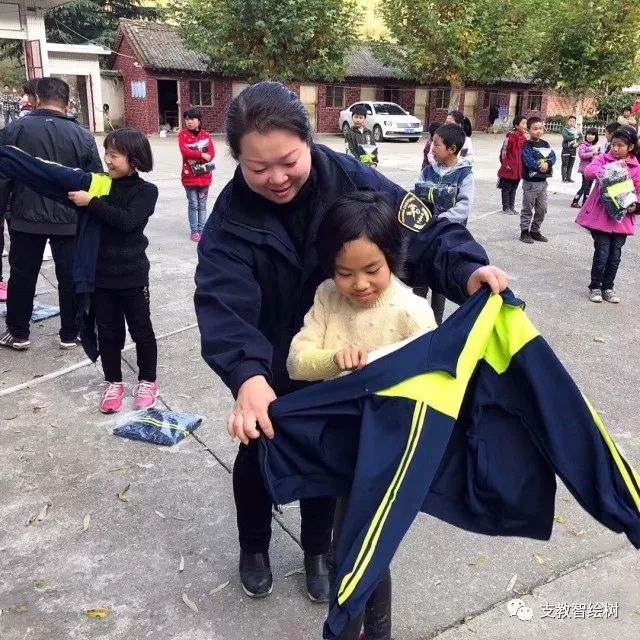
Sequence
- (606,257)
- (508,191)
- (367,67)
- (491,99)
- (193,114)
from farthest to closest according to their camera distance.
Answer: (491,99), (367,67), (508,191), (193,114), (606,257)

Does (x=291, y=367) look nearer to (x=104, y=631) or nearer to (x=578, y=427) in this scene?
(x=578, y=427)

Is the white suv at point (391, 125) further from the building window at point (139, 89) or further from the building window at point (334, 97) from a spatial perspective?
the building window at point (139, 89)

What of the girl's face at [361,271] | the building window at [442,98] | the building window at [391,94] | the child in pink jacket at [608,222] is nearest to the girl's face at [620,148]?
the child in pink jacket at [608,222]

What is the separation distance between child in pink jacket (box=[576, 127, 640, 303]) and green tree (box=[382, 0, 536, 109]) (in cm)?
2355

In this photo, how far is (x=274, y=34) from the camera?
24.9 meters

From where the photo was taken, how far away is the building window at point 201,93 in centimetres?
2903

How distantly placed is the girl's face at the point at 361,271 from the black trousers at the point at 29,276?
126 inches

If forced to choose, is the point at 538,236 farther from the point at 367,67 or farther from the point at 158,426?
the point at 367,67

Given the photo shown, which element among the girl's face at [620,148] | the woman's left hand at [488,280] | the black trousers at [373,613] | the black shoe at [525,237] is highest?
the girl's face at [620,148]

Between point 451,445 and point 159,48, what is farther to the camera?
point 159,48

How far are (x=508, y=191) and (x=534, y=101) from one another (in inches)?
1199

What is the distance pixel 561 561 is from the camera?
258 centimetres

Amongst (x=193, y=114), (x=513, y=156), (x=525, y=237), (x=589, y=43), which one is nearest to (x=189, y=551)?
(x=193, y=114)

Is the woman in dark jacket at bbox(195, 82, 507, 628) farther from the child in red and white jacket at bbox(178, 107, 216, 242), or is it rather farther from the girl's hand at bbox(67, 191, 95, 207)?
the child in red and white jacket at bbox(178, 107, 216, 242)
